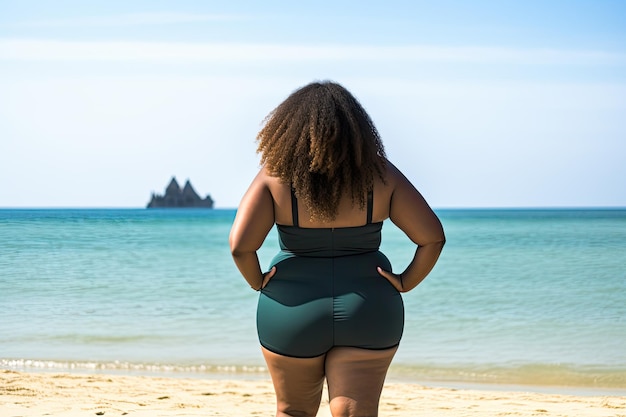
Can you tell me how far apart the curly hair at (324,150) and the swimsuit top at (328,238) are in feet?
0.21

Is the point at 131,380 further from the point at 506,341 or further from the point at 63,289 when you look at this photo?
the point at 63,289

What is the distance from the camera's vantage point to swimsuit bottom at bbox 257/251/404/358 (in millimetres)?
3104

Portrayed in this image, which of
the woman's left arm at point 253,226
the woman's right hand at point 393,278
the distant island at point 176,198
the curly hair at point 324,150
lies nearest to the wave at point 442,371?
the woman's right hand at point 393,278

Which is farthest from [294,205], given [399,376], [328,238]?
[399,376]

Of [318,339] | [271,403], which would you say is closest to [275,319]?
[318,339]

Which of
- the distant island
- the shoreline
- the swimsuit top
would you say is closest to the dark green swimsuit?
the swimsuit top

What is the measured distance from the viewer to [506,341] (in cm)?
1066

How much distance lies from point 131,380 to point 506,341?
4.71 m

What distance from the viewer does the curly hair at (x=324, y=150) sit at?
3057mm

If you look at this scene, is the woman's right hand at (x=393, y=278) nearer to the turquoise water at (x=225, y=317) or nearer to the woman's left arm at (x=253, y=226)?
the woman's left arm at (x=253, y=226)

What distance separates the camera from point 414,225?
10.5 ft

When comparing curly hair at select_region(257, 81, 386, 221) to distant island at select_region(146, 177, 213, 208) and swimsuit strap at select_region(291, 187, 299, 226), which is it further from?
distant island at select_region(146, 177, 213, 208)

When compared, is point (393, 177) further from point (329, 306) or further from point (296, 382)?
point (296, 382)

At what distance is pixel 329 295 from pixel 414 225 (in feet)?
1.30
